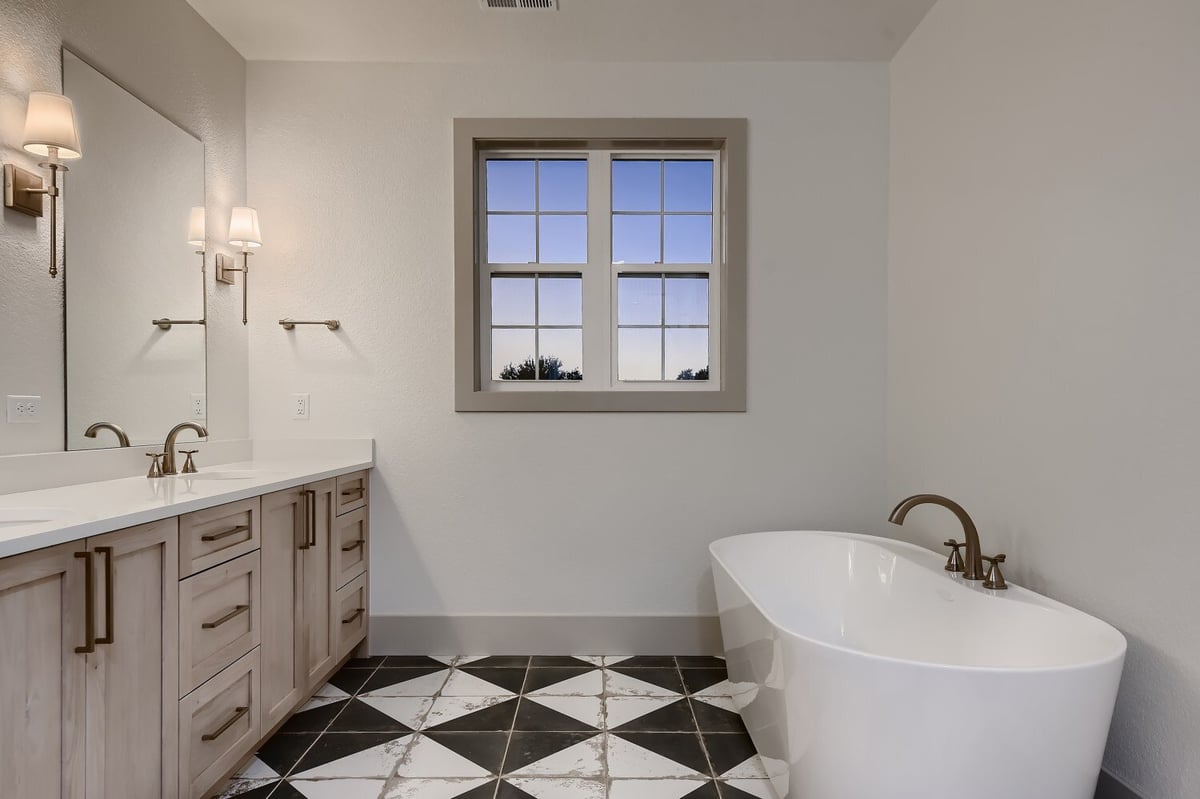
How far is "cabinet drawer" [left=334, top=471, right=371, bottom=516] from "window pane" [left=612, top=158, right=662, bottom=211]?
1714 millimetres

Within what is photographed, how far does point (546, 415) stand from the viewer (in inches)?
109

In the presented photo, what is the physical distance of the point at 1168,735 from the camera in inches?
55.0

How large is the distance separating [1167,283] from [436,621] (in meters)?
2.75

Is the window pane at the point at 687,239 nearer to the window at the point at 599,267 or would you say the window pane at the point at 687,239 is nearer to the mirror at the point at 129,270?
the window at the point at 599,267

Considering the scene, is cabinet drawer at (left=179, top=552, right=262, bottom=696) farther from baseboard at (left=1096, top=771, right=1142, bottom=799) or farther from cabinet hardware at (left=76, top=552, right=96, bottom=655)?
baseboard at (left=1096, top=771, right=1142, bottom=799)

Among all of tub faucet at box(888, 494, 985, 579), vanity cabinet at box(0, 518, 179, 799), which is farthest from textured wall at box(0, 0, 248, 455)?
tub faucet at box(888, 494, 985, 579)

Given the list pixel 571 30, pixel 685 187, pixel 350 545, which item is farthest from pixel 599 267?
pixel 350 545

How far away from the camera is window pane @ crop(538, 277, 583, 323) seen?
2.92 meters

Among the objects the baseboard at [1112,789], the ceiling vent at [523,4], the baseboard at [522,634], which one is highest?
the ceiling vent at [523,4]

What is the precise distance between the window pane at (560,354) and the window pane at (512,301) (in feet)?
0.39

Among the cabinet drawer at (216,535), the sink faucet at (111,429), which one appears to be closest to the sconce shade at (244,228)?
the sink faucet at (111,429)

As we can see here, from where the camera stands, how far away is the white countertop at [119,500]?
114cm

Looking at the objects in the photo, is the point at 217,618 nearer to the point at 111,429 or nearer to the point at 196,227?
the point at 111,429

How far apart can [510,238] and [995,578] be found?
7.71 ft
